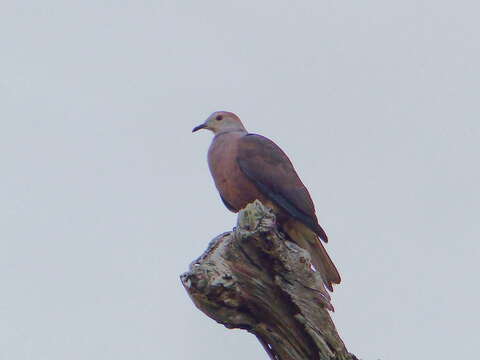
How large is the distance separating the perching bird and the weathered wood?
2.34 metres

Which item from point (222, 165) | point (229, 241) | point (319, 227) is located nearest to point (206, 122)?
point (222, 165)

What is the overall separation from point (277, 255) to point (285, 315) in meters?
0.36

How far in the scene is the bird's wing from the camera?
26.2 feet

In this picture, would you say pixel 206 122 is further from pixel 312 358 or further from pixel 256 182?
pixel 312 358

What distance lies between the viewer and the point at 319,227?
25.9 feet

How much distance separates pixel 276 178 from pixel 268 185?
129 millimetres

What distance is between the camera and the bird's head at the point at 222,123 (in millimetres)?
9336

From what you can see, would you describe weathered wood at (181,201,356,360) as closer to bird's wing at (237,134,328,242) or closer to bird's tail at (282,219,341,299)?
bird's tail at (282,219,341,299)

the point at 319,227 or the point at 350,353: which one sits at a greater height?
the point at 319,227

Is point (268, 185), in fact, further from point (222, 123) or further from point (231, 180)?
point (222, 123)

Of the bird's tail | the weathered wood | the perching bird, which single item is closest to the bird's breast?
the perching bird

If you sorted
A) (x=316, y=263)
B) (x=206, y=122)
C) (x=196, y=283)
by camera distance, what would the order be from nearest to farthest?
(x=196, y=283)
(x=316, y=263)
(x=206, y=122)

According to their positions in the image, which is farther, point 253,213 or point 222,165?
point 222,165

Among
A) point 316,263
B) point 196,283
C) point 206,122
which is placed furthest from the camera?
point 206,122
